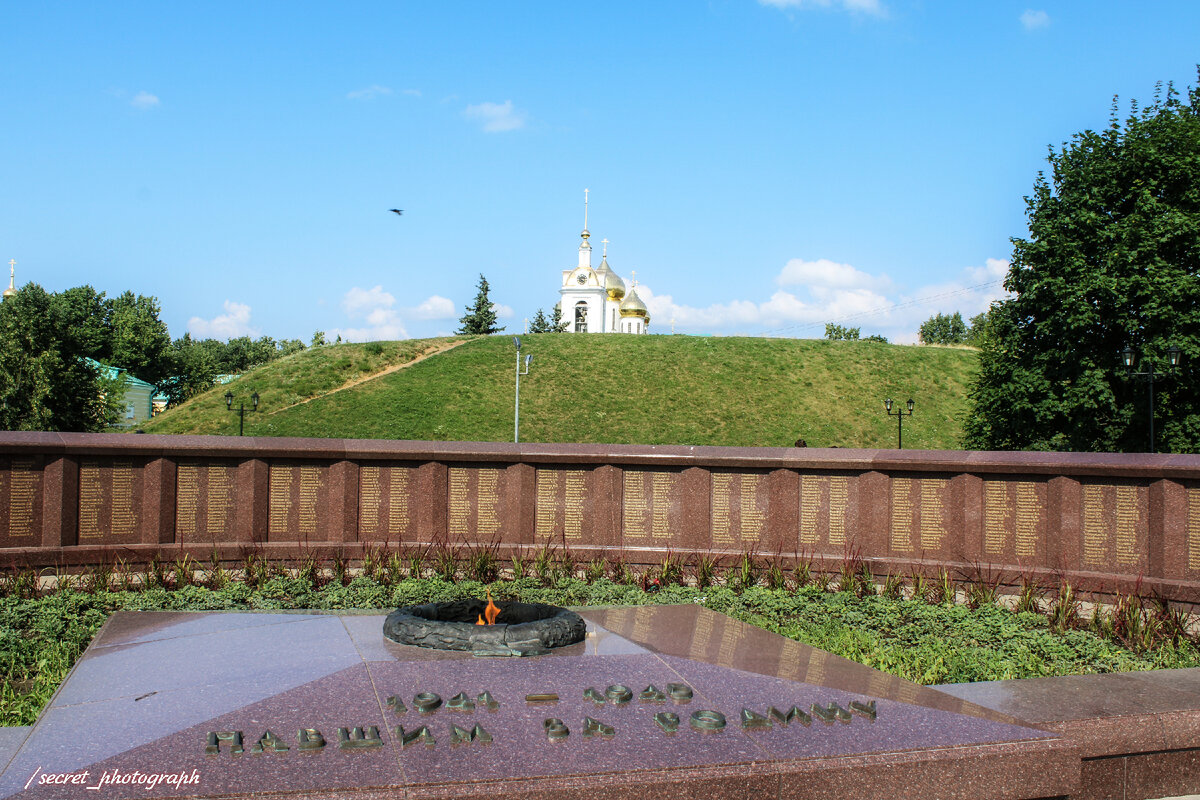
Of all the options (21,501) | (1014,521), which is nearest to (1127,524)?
(1014,521)

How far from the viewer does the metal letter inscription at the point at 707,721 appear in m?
3.95

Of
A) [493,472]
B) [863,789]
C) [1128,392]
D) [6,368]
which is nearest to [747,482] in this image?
[493,472]

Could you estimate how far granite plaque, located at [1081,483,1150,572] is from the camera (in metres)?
9.89

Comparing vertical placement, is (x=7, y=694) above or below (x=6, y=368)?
below

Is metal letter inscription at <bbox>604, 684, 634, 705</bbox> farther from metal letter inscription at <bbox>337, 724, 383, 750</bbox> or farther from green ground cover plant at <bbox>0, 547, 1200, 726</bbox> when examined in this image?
green ground cover plant at <bbox>0, 547, 1200, 726</bbox>

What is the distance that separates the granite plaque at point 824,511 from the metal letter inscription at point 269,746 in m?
8.57

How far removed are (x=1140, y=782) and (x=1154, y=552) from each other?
6287mm

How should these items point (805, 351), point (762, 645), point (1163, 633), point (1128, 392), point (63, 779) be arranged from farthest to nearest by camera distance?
point (805, 351) → point (1128, 392) → point (1163, 633) → point (762, 645) → point (63, 779)

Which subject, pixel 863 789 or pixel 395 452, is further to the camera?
pixel 395 452

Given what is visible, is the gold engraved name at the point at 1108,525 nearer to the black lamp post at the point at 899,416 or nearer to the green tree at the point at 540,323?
the black lamp post at the point at 899,416

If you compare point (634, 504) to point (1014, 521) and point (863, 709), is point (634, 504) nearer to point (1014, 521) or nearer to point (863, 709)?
point (1014, 521)

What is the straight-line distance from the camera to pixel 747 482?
11367 mm

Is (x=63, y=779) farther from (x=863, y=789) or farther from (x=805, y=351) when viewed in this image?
(x=805, y=351)

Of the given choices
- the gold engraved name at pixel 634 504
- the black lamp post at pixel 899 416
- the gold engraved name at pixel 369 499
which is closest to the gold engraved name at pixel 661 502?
the gold engraved name at pixel 634 504
